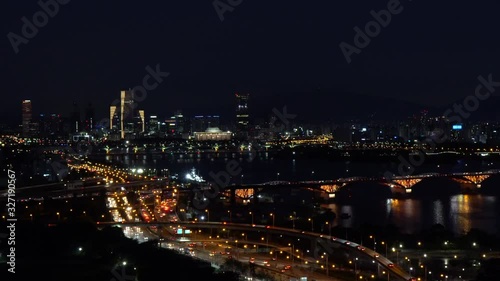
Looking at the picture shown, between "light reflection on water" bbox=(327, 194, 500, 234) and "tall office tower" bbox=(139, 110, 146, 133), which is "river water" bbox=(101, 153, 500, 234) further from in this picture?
"tall office tower" bbox=(139, 110, 146, 133)

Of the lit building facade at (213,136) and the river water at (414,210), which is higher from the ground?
the lit building facade at (213,136)

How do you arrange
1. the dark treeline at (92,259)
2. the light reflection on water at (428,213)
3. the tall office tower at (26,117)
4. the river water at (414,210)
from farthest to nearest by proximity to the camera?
the tall office tower at (26,117), the river water at (414,210), the light reflection on water at (428,213), the dark treeline at (92,259)

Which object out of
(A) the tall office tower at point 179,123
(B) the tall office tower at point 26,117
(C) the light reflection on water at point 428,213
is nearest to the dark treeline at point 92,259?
(C) the light reflection on water at point 428,213

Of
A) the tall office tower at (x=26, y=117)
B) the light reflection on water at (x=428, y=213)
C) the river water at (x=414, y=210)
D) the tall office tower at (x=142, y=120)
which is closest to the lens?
the light reflection on water at (x=428, y=213)

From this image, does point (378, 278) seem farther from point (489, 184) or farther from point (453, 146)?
point (453, 146)

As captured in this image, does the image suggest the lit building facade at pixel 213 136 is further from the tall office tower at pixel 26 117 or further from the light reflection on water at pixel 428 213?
the light reflection on water at pixel 428 213

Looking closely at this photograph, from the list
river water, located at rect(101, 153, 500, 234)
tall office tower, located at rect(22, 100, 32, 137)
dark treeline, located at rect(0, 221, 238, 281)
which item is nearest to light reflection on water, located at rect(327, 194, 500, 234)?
river water, located at rect(101, 153, 500, 234)
